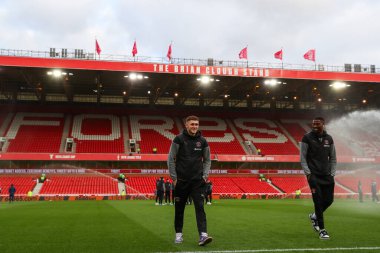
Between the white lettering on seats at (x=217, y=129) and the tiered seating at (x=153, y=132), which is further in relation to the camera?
the white lettering on seats at (x=217, y=129)

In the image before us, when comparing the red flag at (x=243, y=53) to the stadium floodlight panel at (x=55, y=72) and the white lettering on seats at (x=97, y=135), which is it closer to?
the white lettering on seats at (x=97, y=135)

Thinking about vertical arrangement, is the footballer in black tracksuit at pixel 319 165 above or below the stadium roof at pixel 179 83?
below

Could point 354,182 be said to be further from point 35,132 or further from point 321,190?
point 321,190

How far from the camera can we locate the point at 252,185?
145 ft

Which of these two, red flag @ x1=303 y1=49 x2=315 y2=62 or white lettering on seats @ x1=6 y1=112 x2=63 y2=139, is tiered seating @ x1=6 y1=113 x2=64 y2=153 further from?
red flag @ x1=303 y1=49 x2=315 y2=62

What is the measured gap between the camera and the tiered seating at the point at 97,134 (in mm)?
45344

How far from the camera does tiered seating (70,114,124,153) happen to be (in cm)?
4534

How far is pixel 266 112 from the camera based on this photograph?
5872 centimetres

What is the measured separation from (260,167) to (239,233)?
40554 mm

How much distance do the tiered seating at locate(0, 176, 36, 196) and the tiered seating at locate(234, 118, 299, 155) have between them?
25.4m

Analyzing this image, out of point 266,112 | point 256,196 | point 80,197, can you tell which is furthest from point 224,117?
point 80,197

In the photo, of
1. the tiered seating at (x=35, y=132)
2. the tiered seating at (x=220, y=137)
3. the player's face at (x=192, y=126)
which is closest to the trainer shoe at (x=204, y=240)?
the player's face at (x=192, y=126)

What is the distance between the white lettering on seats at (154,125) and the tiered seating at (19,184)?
1276 cm

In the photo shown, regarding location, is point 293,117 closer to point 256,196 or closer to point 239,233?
point 256,196
